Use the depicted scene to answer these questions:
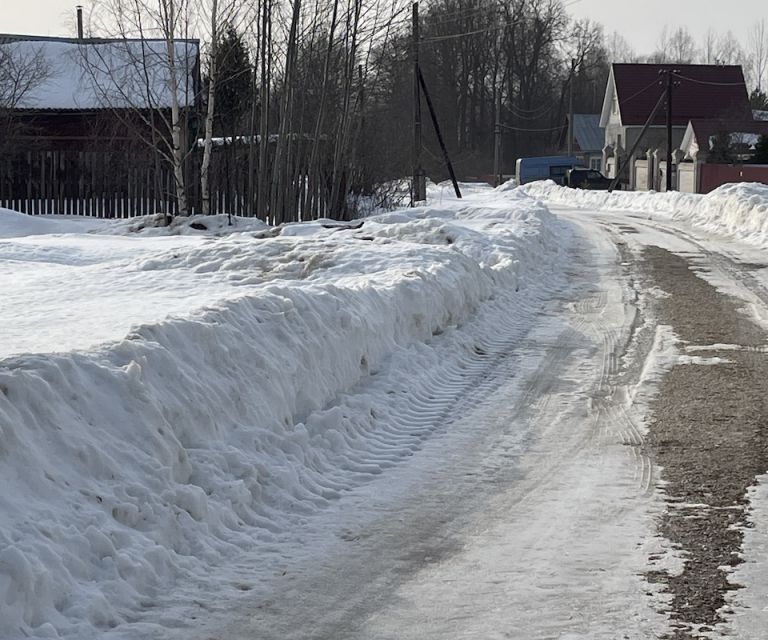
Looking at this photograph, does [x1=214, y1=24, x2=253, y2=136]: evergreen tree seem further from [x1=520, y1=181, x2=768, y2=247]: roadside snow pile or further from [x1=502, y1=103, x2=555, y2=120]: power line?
[x1=502, y1=103, x2=555, y2=120]: power line

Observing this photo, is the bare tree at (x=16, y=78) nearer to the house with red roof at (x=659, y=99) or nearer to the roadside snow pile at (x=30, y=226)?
the roadside snow pile at (x=30, y=226)

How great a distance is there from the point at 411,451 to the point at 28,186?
858 inches

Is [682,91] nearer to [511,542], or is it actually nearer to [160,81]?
[160,81]

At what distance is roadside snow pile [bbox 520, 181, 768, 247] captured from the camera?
26.0 m

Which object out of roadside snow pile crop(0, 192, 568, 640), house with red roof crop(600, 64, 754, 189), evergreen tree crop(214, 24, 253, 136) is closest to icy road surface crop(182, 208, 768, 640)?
roadside snow pile crop(0, 192, 568, 640)

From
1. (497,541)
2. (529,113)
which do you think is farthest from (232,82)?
(529,113)

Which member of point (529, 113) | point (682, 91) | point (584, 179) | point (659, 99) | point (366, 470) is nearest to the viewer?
point (366, 470)

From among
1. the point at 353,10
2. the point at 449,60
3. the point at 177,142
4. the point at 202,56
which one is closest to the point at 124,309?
the point at 177,142

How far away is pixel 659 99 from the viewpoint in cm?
6888

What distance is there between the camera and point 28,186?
26953mm

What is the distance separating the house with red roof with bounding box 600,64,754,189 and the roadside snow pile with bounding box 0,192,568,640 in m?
Result: 59.4

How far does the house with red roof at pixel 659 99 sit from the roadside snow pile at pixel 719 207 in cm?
2417

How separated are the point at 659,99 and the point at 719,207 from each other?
4054 cm

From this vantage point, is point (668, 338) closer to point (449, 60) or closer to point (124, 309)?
point (124, 309)
